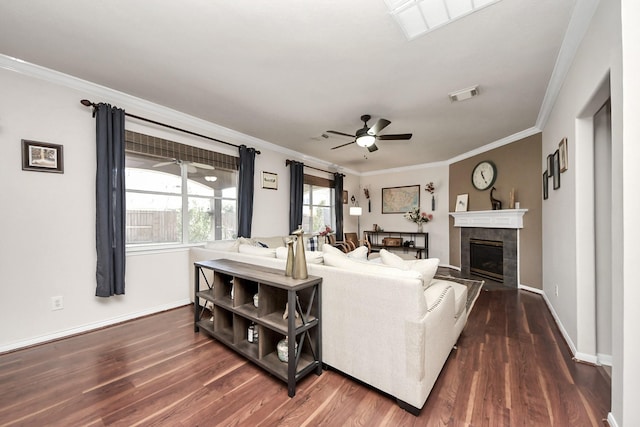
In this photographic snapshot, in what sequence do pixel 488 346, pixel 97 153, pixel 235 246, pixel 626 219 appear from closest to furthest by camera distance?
pixel 626 219, pixel 488 346, pixel 97 153, pixel 235 246

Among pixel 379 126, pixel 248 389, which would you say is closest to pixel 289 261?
pixel 248 389

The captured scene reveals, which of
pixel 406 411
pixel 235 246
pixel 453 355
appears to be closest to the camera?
pixel 406 411

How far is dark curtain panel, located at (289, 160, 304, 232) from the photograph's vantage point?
4980 mm

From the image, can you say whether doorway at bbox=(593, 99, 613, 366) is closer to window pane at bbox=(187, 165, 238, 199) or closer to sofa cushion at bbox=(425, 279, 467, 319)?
sofa cushion at bbox=(425, 279, 467, 319)

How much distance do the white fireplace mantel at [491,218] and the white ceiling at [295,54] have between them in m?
1.54

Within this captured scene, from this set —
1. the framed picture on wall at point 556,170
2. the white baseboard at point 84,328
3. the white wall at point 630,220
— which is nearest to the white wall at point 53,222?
the white baseboard at point 84,328

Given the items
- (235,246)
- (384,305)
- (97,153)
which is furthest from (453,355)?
(97,153)

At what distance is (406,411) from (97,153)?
352 centimetres

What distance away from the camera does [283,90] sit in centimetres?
276

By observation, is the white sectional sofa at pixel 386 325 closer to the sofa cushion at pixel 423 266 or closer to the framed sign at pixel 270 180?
the sofa cushion at pixel 423 266

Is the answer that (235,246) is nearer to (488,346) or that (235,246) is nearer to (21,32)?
(21,32)

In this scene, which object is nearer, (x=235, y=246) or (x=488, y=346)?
(x=488, y=346)

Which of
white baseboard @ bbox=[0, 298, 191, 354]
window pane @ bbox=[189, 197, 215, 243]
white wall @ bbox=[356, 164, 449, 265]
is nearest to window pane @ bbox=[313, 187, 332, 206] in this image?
white wall @ bbox=[356, 164, 449, 265]

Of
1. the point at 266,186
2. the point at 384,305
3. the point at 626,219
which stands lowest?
the point at 384,305
